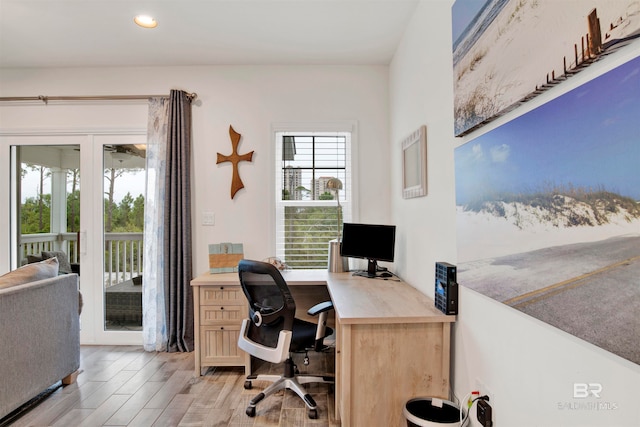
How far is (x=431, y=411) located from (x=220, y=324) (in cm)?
172

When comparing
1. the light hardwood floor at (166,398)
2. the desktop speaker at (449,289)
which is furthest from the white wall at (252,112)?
the desktop speaker at (449,289)

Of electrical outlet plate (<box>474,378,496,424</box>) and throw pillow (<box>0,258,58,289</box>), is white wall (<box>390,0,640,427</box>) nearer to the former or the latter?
electrical outlet plate (<box>474,378,496,424</box>)

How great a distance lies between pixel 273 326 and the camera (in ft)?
7.11

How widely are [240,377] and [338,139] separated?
228 cm

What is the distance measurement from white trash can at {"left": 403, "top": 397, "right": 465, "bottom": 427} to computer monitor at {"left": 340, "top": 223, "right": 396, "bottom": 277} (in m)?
1.08

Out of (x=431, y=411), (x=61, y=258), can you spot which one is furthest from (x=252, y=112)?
(x=431, y=411)

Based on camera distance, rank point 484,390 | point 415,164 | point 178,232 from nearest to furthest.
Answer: point 484,390 < point 415,164 < point 178,232

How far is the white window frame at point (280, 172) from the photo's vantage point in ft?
10.8

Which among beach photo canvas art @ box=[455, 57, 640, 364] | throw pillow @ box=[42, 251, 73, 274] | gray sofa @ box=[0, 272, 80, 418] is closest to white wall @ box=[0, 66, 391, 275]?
gray sofa @ box=[0, 272, 80, 418]

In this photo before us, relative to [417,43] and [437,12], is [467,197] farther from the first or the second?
[417,43]

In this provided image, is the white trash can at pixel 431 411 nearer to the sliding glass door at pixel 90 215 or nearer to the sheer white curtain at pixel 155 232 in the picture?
the sheer white curtain at pixel 155 232

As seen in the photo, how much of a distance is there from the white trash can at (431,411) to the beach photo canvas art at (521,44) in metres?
1.26

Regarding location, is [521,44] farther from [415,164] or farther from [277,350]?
[277,350]

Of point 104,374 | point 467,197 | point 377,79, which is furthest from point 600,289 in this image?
point 104,374
